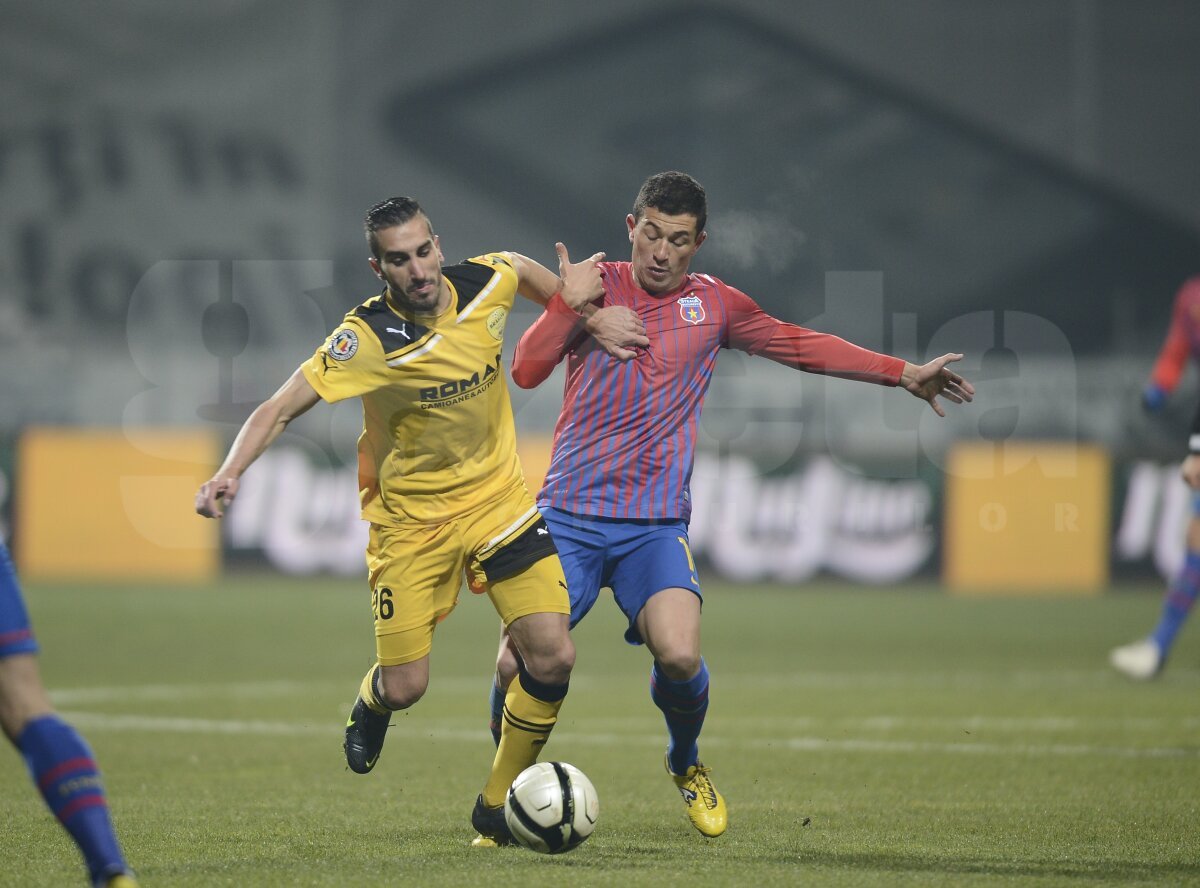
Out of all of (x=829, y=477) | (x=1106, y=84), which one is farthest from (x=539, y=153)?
(x=829, y=477)

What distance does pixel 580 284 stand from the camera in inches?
230

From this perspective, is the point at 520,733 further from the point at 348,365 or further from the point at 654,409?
the point at 348,365

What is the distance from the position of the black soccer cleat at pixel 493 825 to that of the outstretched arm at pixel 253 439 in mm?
1437

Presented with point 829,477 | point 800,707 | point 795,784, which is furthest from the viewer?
point 829,477

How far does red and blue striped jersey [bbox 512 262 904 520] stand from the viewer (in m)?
5.92

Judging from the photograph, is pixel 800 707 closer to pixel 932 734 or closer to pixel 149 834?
pixel 932 734

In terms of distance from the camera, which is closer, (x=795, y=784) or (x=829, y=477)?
(x=795, y=784)

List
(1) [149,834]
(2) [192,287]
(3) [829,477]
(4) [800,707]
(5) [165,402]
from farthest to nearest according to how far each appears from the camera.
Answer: (2) [192,287] < (5) [165,402] < (3) [829,477] < (4) [800,707] < (1) [149,834]

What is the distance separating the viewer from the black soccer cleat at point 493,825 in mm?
5520

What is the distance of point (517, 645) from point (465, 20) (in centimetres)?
2226

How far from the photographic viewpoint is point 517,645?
5547mm

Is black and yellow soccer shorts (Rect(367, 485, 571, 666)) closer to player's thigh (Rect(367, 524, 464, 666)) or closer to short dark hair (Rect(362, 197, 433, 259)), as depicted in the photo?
player's thigh (Rect(367, 524, 464, 666))

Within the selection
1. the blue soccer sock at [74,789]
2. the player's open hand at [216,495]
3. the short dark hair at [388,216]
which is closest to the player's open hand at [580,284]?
the short dark hair at [388,216]

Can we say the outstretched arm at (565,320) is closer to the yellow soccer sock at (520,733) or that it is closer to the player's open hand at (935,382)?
the player's open hand at (935,382)
